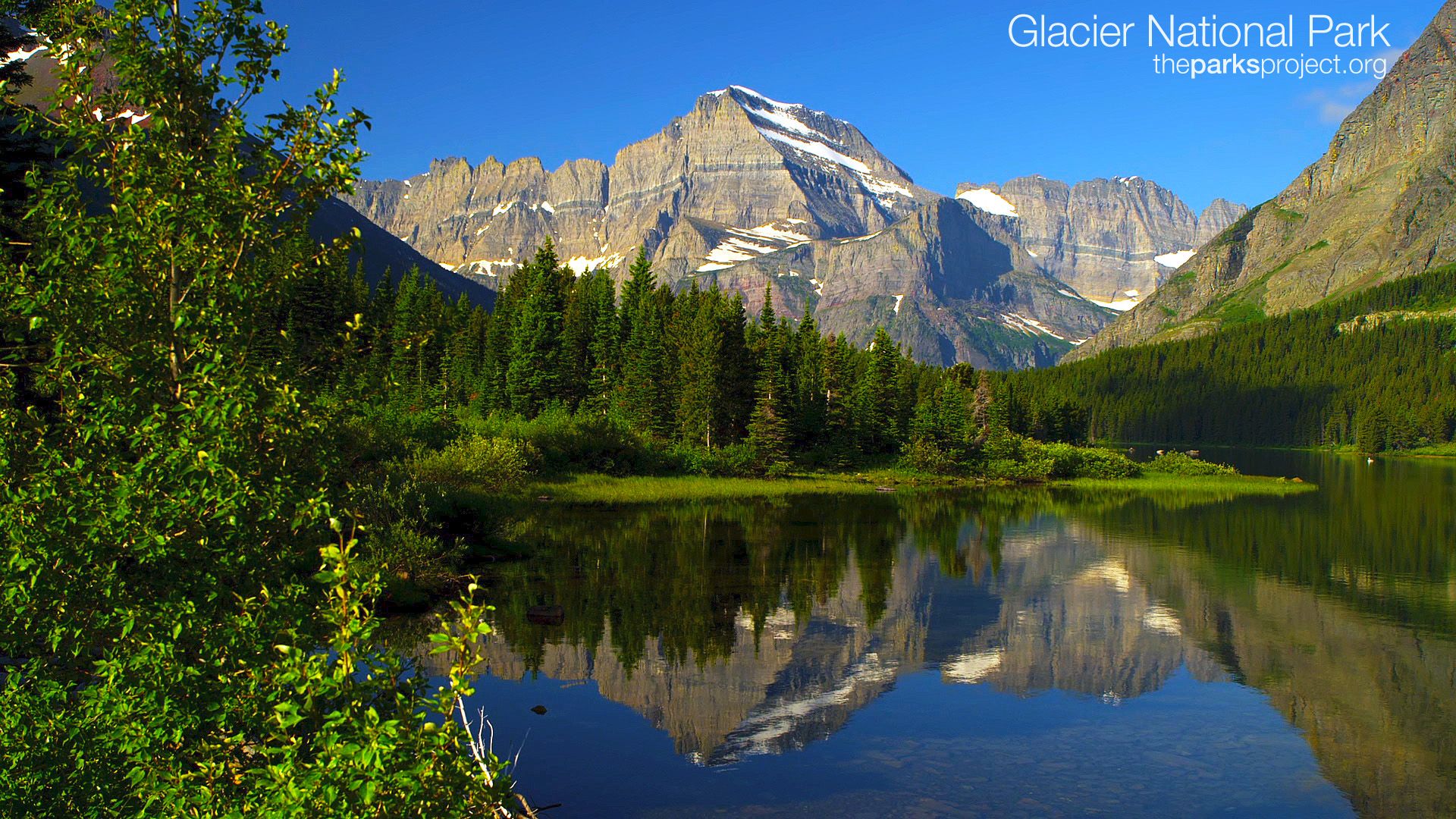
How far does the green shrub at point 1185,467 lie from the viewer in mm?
113125

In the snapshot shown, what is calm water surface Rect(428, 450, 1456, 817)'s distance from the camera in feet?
68.0

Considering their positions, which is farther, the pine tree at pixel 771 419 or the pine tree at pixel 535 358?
the pine tree at pixel 535 358

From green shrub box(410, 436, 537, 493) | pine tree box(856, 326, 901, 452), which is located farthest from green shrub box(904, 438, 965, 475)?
green shrub box(410, 436, 537, 493)

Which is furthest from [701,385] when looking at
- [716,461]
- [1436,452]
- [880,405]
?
[1436,452]

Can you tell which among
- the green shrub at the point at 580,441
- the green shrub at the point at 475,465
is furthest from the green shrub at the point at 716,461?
the green shrub at the point at 475,465

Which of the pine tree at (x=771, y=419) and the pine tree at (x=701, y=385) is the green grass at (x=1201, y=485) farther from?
the pine tree at (x=701, y=385)

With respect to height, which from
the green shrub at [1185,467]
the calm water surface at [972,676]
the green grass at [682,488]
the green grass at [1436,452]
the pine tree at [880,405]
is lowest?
the calm water surface at [972,676]

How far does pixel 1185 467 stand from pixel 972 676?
313 feet

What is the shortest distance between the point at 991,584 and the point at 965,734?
71.0ft

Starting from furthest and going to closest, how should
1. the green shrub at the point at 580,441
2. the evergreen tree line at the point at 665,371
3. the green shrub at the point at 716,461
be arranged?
the evergreen tree line at the point at 665,371, the green shrub at the point at 716,461, the green shrub at the point at 580,441

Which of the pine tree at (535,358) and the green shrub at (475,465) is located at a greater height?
the pine tree at (535,358)

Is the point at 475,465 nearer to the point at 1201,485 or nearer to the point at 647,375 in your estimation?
the point at 647,375

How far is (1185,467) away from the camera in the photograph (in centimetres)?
11350

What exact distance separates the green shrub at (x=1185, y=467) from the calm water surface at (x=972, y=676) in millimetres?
57197
